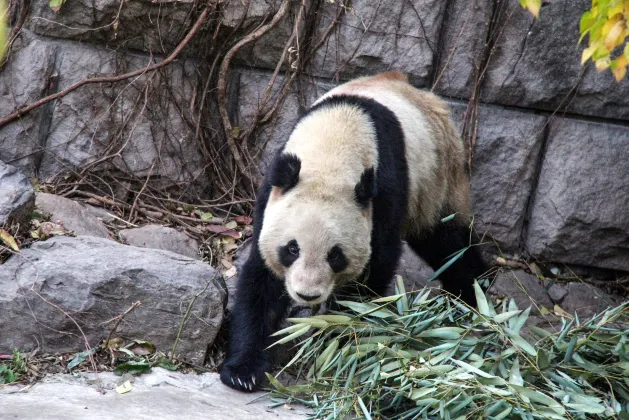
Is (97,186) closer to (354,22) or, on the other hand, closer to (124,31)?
(124,31)

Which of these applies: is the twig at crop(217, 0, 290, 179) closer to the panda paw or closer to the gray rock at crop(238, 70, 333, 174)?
the gray rock at crop(238, 70, 333, 174)

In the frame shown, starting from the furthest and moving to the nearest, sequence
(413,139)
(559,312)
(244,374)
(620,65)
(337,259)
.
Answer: (559,312), (413,139), (244,374), (337,259), (620,65)

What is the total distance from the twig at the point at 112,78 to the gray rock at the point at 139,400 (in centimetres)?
273

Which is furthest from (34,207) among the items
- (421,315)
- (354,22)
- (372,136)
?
(354,22)

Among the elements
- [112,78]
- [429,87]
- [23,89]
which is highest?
[429,87]

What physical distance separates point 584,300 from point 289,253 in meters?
3.47

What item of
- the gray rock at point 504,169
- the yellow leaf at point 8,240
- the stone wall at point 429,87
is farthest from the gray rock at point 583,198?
the yellow leaf at point 8,240

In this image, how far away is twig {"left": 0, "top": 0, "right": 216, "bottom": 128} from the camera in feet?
20.4

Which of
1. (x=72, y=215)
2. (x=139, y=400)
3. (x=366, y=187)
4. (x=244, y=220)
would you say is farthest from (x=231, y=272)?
(x=139, y=400)

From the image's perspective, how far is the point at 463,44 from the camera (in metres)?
6.65

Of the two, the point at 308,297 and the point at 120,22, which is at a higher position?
the point at 120,22

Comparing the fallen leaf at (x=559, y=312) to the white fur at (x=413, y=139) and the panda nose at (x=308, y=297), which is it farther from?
the panda nose at (x=308, y=297)

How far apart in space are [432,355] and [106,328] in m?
Result: 1.88

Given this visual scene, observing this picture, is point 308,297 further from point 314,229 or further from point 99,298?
point 99,298
